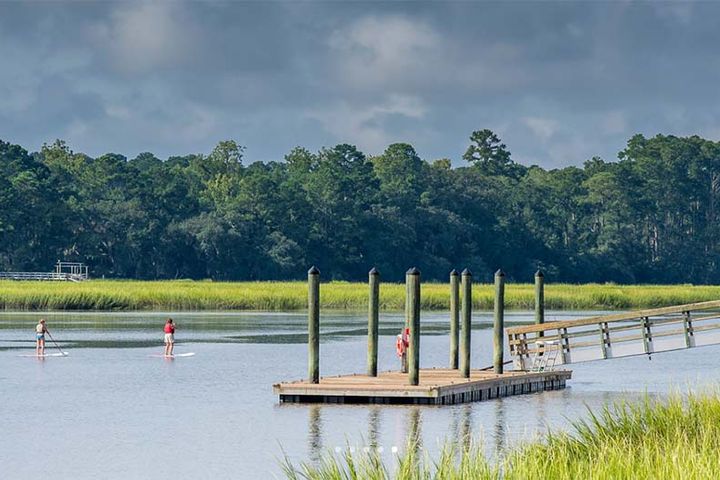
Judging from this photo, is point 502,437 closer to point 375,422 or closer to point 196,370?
point 375,422

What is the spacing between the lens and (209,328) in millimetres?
64625

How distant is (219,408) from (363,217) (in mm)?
95995

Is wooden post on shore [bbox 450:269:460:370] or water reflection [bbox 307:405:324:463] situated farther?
wooden post on shore [bbox 450:269:460:370]

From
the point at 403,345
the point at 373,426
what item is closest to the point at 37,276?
the point at 403,345

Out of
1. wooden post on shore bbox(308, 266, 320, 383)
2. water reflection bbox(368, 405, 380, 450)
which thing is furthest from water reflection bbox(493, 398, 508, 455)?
wooden post on shore bbox(308, 266, 320, 383)

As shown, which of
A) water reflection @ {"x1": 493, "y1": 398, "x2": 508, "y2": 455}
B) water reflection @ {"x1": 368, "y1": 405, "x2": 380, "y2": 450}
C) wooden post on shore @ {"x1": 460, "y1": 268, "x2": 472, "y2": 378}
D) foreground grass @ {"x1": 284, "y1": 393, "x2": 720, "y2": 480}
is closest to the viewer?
foreground grass @ {"x1": 284, "y1": 393, "x2": 720, "y2": 480}

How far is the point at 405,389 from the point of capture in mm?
30812

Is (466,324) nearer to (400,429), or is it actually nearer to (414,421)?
(414,421)

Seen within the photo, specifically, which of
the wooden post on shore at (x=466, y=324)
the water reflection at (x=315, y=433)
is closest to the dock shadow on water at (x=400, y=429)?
the water reflection at (x=315, y=433)

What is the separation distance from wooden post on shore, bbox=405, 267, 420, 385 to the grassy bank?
44.1m

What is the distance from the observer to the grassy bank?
74375 mm

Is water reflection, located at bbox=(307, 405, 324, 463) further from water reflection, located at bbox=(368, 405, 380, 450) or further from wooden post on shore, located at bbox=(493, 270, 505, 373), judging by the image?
wooden post on shore, located at bbox=(493, 270, 505, 373)

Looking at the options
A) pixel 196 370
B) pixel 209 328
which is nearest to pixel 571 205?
pixel 209 328

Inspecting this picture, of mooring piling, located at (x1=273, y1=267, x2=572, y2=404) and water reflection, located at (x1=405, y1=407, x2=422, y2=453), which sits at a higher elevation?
mooring piling, located at (x1=273, y1=267, x2=572, y2=404)
